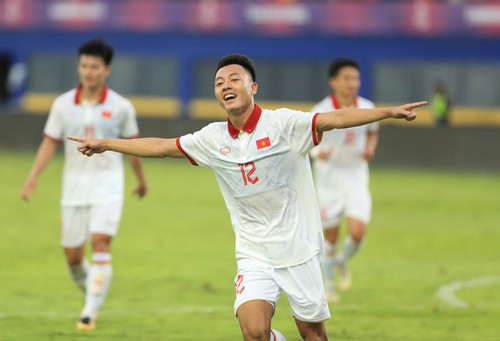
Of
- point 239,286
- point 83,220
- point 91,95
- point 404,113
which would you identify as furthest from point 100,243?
point 404,113

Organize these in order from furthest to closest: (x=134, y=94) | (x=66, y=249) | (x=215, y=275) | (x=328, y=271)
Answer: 1. (x=134, y=94)
2. (x=215, y=275)
3. (x=328, y=271)
4. (x=66, y=249)

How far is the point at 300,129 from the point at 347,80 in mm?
4796

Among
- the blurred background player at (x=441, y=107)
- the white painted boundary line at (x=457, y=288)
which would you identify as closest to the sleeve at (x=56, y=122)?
the white painted boundary line at (x=457, y=288)

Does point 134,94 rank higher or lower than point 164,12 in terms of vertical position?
lower

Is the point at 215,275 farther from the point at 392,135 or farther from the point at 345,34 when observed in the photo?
the point at 345,34

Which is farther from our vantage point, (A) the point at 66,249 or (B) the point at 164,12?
(B) the point at 164,12

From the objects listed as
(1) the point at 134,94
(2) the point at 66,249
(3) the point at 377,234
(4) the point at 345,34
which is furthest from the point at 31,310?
(1) the point at 134,94

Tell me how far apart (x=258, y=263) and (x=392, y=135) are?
74.0 feet

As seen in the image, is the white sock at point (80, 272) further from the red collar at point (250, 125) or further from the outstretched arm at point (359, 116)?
the outstretched arm at point (359, 116)

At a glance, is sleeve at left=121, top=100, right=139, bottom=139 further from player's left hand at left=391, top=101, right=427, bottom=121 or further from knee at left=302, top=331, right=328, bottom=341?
player's left hand at left=391, top=101, right=427, bottom=121

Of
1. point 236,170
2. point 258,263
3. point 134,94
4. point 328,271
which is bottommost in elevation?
point 134,94

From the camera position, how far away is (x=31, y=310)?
400 inches

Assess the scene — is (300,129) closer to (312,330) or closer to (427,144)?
(312,330)

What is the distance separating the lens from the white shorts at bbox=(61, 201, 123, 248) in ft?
31.0
